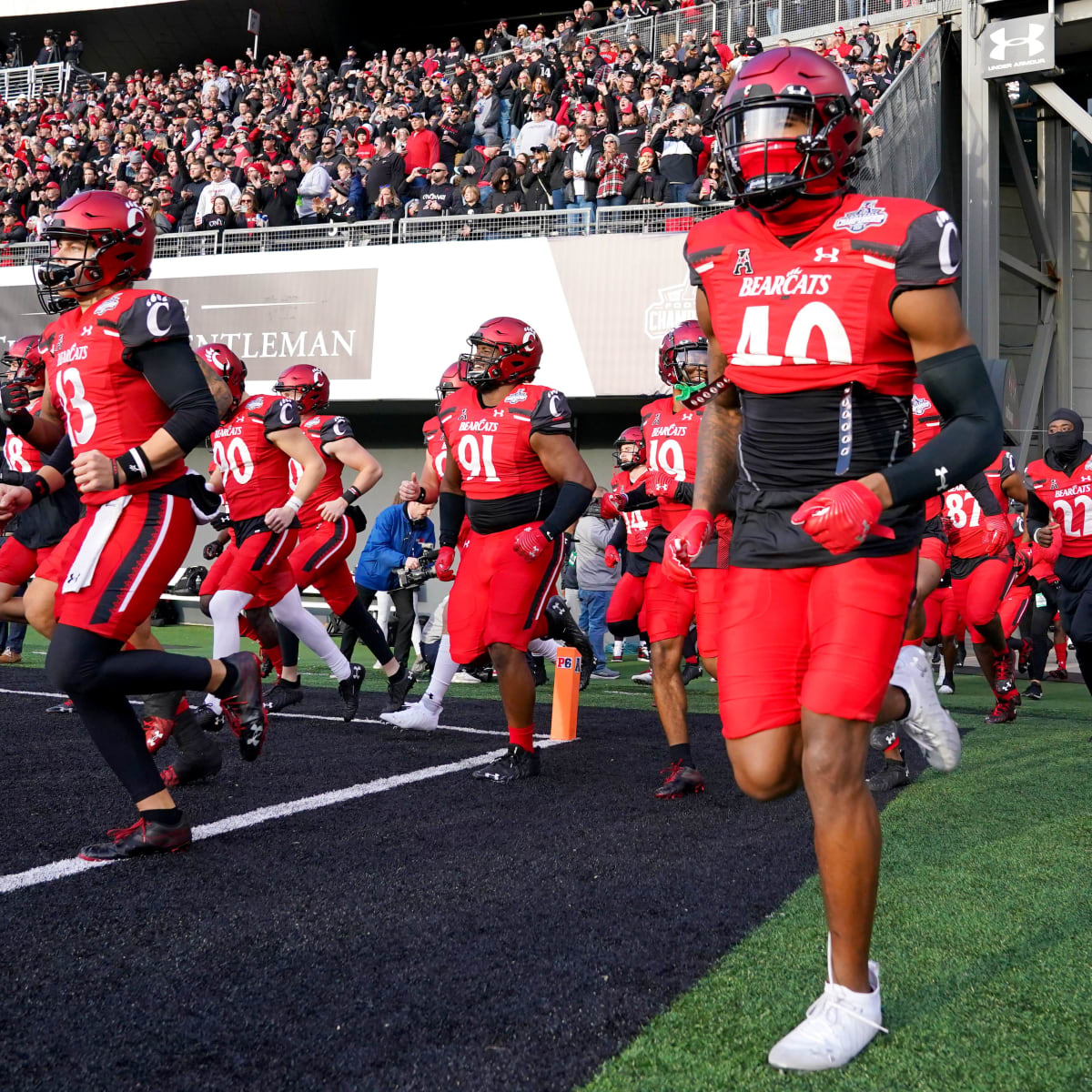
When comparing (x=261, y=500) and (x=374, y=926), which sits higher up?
(x=261, y=500)

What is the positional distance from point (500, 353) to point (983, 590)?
4.80m

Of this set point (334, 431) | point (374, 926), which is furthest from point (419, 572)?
point (374, 926)

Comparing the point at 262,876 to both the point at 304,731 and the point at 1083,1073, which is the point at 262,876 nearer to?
the point at 1083,1073

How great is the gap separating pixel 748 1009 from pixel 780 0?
63.9 ft

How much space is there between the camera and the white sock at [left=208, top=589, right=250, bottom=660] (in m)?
7.07

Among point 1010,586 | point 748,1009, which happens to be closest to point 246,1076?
point 748,1009

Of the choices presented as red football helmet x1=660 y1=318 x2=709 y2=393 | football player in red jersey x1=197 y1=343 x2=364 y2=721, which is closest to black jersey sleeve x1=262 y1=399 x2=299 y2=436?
football player in red jersey x1=197 y1=343 x2=364 y2=721

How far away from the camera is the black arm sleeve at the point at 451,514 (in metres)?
6.12

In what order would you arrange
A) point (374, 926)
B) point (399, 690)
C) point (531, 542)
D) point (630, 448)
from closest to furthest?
1. point (374, 926)
2. point (531, 542)
3. point (399, 690)
4. point (630, 448)

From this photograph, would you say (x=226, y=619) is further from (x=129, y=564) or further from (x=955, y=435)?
(x=955, y=435)

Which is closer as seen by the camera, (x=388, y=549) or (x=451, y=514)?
(x=451, y=514)

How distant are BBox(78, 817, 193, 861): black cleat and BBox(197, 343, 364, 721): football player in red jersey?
300 centimetres

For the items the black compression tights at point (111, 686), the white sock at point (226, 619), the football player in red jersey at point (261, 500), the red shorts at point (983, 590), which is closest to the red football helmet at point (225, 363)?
the football player in red jersey at point (261, 500)

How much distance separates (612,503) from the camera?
6.93 metres
